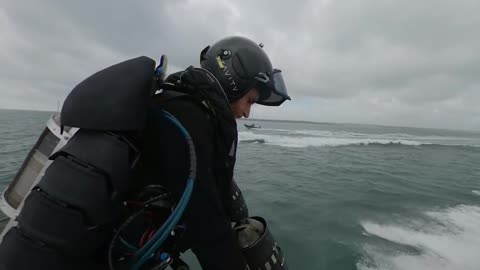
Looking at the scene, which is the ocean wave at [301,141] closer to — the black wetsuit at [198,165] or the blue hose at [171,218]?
the black wetsuit at [198,165]

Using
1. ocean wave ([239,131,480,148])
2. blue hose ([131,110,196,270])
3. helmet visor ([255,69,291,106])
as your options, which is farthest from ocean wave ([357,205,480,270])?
ocean wave ([239,131,480,148])

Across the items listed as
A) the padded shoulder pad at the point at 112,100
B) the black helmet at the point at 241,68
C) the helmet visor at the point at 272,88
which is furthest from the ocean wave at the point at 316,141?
the padded shoulder pad at the point at 112,100

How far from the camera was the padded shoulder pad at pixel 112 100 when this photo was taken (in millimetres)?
1131

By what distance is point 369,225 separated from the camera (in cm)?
672

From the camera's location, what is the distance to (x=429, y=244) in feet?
18.8

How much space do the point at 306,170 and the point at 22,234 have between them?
14.8m

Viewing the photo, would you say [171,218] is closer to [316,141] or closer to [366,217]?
[366,217]

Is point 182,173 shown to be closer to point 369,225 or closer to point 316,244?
point 316,244

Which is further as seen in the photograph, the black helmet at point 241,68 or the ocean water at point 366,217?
the ocean water at point 366,217

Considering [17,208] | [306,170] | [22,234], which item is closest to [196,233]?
[22,234]

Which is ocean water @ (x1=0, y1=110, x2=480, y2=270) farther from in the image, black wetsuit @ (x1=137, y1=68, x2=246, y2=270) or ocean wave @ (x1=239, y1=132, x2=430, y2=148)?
ocean wave @ (x1=239, y1=132, x2=430, y2=148)

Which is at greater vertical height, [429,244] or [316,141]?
[429,244]

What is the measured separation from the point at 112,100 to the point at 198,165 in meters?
0.51

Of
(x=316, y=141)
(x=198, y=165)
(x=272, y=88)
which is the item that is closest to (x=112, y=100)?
(x=198, y=165)
